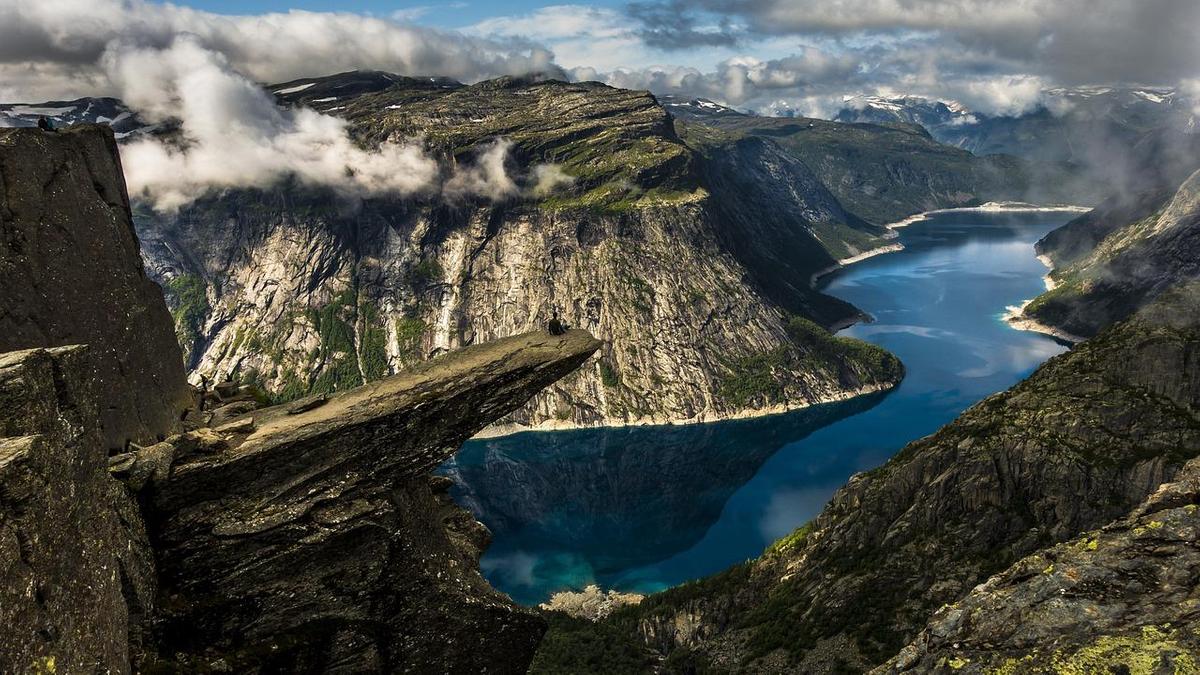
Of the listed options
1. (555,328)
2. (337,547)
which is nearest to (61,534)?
(337,547)

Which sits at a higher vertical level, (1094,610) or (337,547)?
(1094,610)

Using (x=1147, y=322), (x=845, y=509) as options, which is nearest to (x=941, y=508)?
(x=845, y=509)

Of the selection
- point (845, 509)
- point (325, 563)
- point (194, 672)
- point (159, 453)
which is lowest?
point (845, 509)

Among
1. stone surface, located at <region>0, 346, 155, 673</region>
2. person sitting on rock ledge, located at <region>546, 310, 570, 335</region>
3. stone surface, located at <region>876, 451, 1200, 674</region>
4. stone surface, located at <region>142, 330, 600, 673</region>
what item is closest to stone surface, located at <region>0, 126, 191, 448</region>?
stone surface, located at <region>0, 346, 155, 673</region>

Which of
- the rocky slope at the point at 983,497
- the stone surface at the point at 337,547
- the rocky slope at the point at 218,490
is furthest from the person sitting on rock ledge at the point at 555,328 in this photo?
the rocky slope at the point at 983,497

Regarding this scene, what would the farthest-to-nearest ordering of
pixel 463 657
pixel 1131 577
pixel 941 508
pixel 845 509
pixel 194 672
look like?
pixel 845 509
pixel 941 508
pixel 463 657
pixel 194 672
pixel 1131 577

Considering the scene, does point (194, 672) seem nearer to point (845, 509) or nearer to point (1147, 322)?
point (845, 509)

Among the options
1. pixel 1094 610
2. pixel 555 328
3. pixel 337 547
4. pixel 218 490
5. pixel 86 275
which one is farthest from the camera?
pixel 555 328

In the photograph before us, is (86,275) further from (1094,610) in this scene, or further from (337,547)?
(1094,610)
